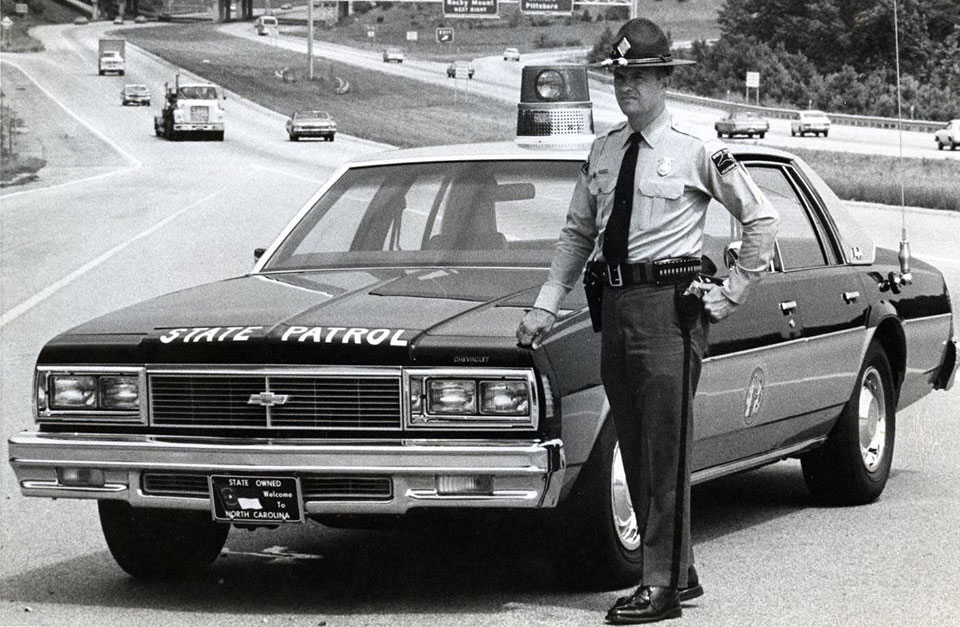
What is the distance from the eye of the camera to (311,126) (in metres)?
67.9

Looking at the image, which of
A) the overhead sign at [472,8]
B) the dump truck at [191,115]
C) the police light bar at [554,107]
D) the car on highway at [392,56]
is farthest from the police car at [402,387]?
the car on highway at [392,56]

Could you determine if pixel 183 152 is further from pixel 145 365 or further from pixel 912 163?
pixel 145 365

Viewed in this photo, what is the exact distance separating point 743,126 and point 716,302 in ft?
221

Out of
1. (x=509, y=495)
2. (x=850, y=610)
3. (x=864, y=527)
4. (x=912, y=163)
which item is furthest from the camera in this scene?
(x=912, y=163)

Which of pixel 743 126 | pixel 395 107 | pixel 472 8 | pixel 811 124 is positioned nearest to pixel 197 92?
pixel 472 8

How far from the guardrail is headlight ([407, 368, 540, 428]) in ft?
233

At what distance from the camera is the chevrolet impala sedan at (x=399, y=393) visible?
18.5ft

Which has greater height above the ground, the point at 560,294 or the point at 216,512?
the point at 560,294

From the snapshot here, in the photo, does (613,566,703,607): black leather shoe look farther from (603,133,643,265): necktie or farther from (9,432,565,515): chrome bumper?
(603,133,643,265): necktie

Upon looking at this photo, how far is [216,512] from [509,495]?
3.09ft

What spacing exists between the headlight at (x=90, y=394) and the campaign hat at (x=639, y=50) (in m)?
1.82

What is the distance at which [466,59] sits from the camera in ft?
436

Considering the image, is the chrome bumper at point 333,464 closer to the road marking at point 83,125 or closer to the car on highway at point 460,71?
the road marking at point 83,125

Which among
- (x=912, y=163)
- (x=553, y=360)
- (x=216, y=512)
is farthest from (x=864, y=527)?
(x=912, y=163)
